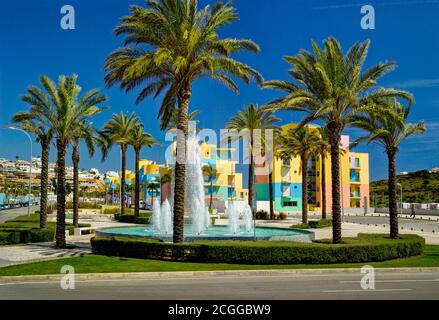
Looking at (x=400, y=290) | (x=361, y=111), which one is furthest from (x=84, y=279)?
(x=361, y=111)

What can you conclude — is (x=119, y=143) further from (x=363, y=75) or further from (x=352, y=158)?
(x=352, y=158)

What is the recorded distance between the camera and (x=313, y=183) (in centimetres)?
8956

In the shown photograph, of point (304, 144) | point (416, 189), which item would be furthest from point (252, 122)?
point (416, 189)

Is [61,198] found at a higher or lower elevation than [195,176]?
lower

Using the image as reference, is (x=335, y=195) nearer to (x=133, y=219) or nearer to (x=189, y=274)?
(x=189, y=274)

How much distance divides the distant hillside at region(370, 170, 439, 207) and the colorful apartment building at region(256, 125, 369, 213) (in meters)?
19.5

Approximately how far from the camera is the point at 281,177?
3344 inches

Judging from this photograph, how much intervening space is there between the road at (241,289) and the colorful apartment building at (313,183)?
66.0 metres

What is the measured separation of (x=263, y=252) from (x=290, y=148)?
98.6 feet

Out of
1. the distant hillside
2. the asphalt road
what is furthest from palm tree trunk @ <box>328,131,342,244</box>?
the distant hillside

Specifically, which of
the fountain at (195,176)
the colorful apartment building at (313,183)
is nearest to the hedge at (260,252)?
the fountain at (195,176)

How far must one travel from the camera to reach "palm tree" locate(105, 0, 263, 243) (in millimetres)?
19828

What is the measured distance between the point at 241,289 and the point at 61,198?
1412 cm

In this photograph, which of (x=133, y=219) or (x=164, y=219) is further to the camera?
(x=133, y=219)
